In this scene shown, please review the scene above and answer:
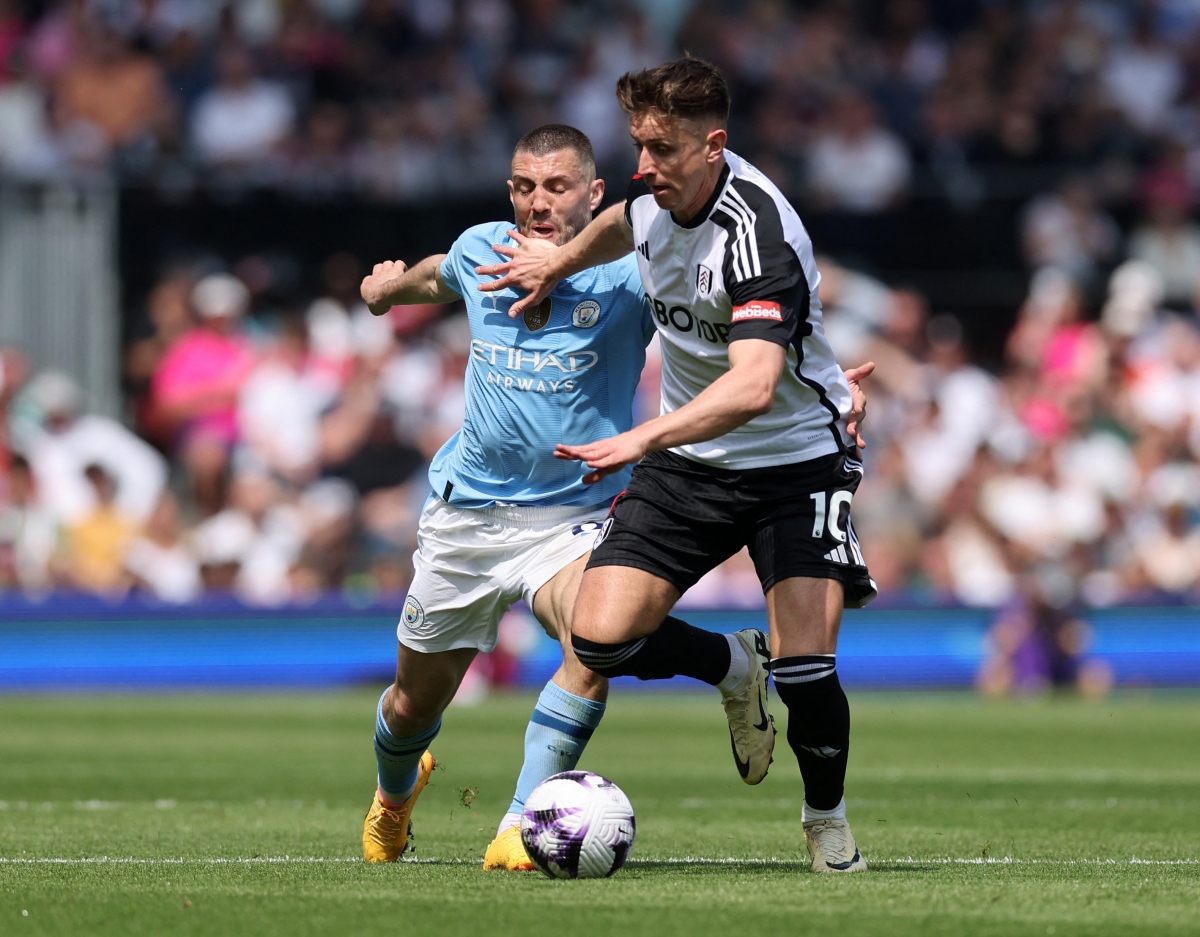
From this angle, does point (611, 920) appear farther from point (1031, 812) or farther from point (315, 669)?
point (315, 669)

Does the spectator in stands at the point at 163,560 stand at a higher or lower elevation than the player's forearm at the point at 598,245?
lower

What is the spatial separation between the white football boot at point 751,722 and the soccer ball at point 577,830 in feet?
2.75

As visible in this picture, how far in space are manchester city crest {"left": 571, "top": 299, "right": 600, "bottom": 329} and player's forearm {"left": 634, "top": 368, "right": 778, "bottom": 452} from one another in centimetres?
125

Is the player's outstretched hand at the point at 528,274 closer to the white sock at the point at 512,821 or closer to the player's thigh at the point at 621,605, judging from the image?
the player's thigh at the point at 621,605

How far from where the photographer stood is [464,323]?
17.1 m

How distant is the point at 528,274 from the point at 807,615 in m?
1.50

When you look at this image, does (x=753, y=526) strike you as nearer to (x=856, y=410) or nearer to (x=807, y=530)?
(x=807, y=530)

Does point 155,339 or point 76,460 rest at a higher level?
point 155,339

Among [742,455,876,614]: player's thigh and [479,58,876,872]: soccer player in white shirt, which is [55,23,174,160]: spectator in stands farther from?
[742,455,876,614]: player's thigh

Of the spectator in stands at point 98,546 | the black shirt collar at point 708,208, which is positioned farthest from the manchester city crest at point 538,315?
the spectator in stands at point 98,546

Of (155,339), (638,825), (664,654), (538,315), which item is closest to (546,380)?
(538,315)

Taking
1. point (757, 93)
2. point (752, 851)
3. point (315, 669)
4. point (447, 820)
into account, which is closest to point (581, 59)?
point (757, 93)

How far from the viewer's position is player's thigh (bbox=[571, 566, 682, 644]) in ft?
20.2

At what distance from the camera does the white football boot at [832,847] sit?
624 centimetres
